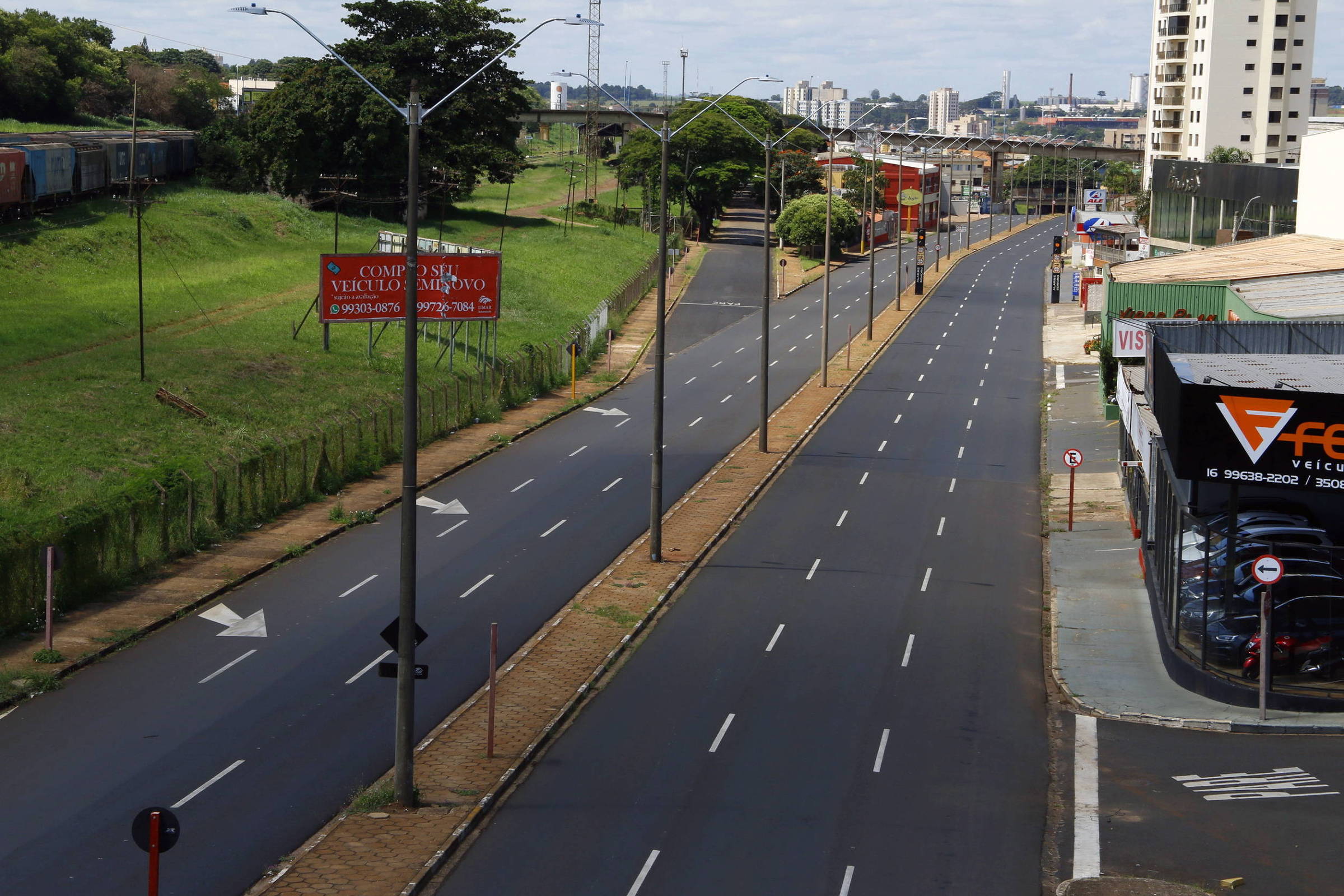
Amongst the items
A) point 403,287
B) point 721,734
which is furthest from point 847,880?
point 403,287

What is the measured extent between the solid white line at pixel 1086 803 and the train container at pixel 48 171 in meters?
54.3

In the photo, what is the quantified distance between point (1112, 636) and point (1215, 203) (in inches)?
2446

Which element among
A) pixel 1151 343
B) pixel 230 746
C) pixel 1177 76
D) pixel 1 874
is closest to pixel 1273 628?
pixel 1151 343

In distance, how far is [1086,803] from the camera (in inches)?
754

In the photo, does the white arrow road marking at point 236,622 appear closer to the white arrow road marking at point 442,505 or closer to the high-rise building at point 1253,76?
the white arrow road marking at point 442,505

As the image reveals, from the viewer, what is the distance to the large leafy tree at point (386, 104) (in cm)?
8250

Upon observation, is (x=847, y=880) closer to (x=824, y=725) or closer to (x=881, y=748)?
(x=881, y=748)

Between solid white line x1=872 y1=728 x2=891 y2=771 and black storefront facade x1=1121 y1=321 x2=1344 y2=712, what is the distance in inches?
231

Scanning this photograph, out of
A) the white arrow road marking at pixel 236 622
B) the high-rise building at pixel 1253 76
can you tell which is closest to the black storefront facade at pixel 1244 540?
the white arrow road marking at pixel 236 622

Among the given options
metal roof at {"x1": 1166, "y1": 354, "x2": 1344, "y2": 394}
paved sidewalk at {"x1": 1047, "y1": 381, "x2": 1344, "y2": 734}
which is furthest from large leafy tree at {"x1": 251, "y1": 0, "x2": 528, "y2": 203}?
metal roof at {"x1": 1166, "y1": 354, "x2": 1344, "y2": 394}

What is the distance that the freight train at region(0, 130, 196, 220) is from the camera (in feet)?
200

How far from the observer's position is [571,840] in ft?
57.4

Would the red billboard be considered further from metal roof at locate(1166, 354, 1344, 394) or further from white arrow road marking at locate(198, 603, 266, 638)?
metal roof at locate(1166, 354, 1344, 394)

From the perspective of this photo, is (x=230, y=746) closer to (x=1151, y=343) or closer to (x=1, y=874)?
(x=1, y=874)
